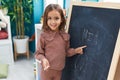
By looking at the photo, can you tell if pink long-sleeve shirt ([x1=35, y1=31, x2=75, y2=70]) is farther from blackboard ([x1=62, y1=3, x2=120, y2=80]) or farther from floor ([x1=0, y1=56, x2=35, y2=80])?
floor ([x1=0, y1=56, x2=35, y2=80])

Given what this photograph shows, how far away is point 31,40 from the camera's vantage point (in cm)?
344

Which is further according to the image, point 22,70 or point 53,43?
point 22,70

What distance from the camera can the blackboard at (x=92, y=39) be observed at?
1175mm

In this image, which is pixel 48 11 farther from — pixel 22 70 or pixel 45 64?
pixel 22 70

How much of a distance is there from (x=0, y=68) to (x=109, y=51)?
79.7 inches

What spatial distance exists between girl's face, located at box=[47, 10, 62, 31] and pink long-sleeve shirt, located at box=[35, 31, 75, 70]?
0.06 metres

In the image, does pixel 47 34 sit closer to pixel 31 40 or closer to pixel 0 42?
pixel 0 42

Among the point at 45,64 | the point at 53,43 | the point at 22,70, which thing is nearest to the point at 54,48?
the point at 53,43

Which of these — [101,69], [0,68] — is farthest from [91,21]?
[0,68]

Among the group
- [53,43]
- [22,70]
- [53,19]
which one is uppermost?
[53,19]

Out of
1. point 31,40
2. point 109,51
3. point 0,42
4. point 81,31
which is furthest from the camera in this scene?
point 31,40

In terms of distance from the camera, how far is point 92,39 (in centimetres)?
131

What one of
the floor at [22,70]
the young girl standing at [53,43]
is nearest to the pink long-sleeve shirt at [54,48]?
the young girl standing at [53,43]

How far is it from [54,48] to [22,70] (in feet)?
5.30
